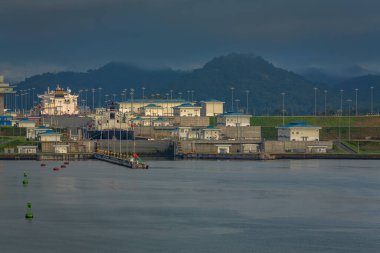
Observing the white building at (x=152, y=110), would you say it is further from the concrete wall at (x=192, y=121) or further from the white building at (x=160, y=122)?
the white building at (x=160, y=122)

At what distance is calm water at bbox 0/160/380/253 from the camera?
5528 centimetres

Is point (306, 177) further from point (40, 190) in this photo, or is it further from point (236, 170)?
point (40, 190)

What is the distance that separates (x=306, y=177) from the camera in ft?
310

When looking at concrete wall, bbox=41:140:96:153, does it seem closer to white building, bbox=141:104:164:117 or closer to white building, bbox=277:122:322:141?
white building, bbox=277:122:322:141

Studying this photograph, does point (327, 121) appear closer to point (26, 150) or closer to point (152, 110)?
point (152, 110)

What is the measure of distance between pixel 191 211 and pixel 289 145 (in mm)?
69138

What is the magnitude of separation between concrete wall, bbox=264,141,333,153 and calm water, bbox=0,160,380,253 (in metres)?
30.9

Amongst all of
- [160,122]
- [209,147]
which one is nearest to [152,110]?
[160,122]

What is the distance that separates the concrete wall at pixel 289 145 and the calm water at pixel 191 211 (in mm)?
30887

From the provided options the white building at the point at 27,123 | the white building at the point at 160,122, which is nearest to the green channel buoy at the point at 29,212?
the white building at the point at 27,123

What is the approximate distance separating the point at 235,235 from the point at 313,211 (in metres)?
11.0

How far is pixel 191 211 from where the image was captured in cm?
6731

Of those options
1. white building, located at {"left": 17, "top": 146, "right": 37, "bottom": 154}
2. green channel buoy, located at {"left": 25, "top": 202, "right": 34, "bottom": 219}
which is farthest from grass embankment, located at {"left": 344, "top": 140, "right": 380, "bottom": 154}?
green channel buoy, located at {"left": 25, "top": 202, "right": 34, "bottom": 219}

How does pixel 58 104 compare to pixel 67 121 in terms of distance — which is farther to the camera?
pixel 58 104
